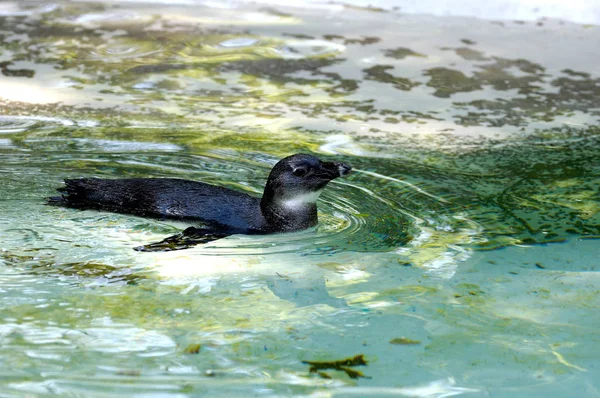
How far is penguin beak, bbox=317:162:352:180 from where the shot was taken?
17.1 ft

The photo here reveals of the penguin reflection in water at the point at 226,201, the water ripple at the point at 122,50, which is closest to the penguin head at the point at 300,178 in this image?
the penguin reflection in water at the point at 226,201

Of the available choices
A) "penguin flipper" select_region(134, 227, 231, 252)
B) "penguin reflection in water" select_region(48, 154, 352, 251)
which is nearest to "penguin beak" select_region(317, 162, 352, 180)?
"penguin reflection in water" select_region(48, 154, 352, 251)

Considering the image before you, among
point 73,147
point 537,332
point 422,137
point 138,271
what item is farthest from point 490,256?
point 73,147

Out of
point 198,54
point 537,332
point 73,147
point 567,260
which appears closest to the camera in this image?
point 537,332

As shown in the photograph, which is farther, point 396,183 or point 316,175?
point 396,183

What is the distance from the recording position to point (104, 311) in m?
4.07

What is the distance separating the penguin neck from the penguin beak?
0.50ft

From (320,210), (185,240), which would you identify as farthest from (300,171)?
(185,240)

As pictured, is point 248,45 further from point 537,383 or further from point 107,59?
point 537,383

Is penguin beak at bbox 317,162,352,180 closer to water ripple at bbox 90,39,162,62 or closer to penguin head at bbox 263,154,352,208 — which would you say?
penguin head at bbox 263,154,352,208

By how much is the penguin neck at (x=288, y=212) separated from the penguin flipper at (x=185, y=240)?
0.30 metres

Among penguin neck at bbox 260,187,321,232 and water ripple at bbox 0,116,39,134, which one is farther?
water ripple at bbox 0,116,39,134

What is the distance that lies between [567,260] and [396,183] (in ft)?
5.15

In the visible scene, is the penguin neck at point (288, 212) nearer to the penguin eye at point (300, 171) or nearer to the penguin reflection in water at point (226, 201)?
the penguin reflection in water at point (226, 201)
